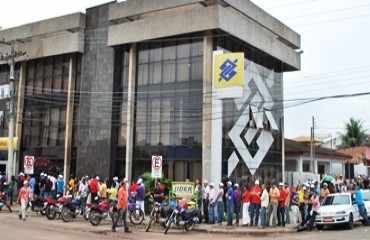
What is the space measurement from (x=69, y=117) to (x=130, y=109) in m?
6.10

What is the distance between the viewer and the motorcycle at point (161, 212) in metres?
18.6

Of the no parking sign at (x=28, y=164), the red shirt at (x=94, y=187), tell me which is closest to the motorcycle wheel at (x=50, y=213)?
the red shirt at (x=94, y=187)

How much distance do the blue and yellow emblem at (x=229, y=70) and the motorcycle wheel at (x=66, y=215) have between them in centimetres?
1120

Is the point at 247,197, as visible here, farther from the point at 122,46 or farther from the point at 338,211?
the point at 122,46

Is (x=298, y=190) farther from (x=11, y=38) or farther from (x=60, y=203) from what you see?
(x=11, y=38)

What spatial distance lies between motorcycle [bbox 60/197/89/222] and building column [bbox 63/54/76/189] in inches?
480

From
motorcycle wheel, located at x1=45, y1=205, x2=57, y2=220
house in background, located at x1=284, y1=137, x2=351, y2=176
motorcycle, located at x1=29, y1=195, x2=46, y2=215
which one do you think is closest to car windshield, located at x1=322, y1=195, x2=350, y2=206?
motorcycle wheel, located at x1=45, y1=205, x2=57, y2=220

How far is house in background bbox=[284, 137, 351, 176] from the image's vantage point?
1555 inches

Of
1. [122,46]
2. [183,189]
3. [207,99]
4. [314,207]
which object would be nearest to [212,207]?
[183,189]

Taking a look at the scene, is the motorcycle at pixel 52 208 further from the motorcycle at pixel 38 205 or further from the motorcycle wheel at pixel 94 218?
the motorcycle wheel at pixel 94 218

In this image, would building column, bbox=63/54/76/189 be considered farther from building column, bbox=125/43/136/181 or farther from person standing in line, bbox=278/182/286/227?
person standing in line, bbox=278/182/286/227

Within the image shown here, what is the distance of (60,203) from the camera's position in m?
21.1

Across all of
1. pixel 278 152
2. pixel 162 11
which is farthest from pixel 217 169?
pixel 162 11

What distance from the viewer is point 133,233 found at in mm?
17438
